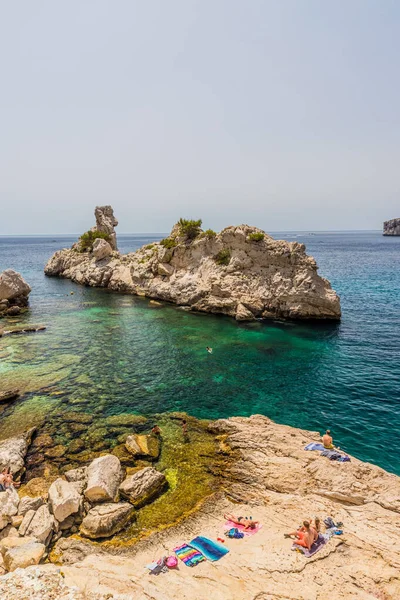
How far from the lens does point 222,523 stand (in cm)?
1545

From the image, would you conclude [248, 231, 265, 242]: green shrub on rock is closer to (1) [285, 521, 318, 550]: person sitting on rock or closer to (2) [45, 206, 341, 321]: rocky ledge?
(2) [45, 206, 341, 321]: rocky ledge

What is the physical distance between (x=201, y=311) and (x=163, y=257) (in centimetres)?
1537

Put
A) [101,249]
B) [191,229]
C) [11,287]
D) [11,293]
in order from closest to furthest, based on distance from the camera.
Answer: [11,287], [11,293], [191,229], [101,249]

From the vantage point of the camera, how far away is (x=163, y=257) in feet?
210

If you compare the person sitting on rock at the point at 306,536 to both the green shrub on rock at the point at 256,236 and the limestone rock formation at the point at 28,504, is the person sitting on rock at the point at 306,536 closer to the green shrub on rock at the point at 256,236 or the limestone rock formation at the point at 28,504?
the limestone rock formation at the point at 28,504

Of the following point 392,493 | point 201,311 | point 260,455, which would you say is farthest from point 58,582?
point 201,311

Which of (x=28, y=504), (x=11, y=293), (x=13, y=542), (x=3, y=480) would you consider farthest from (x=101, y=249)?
(x=13, y=542)

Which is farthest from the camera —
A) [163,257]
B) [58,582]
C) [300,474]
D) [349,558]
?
[163,257]

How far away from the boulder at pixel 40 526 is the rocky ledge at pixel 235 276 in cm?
3709

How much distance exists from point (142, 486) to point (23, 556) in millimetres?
5967

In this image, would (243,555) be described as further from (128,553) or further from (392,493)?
(392,493)

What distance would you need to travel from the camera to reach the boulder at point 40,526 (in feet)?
46.8

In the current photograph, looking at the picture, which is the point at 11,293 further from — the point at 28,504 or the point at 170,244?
the point at 28,504

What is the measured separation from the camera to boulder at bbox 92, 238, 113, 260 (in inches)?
3130
